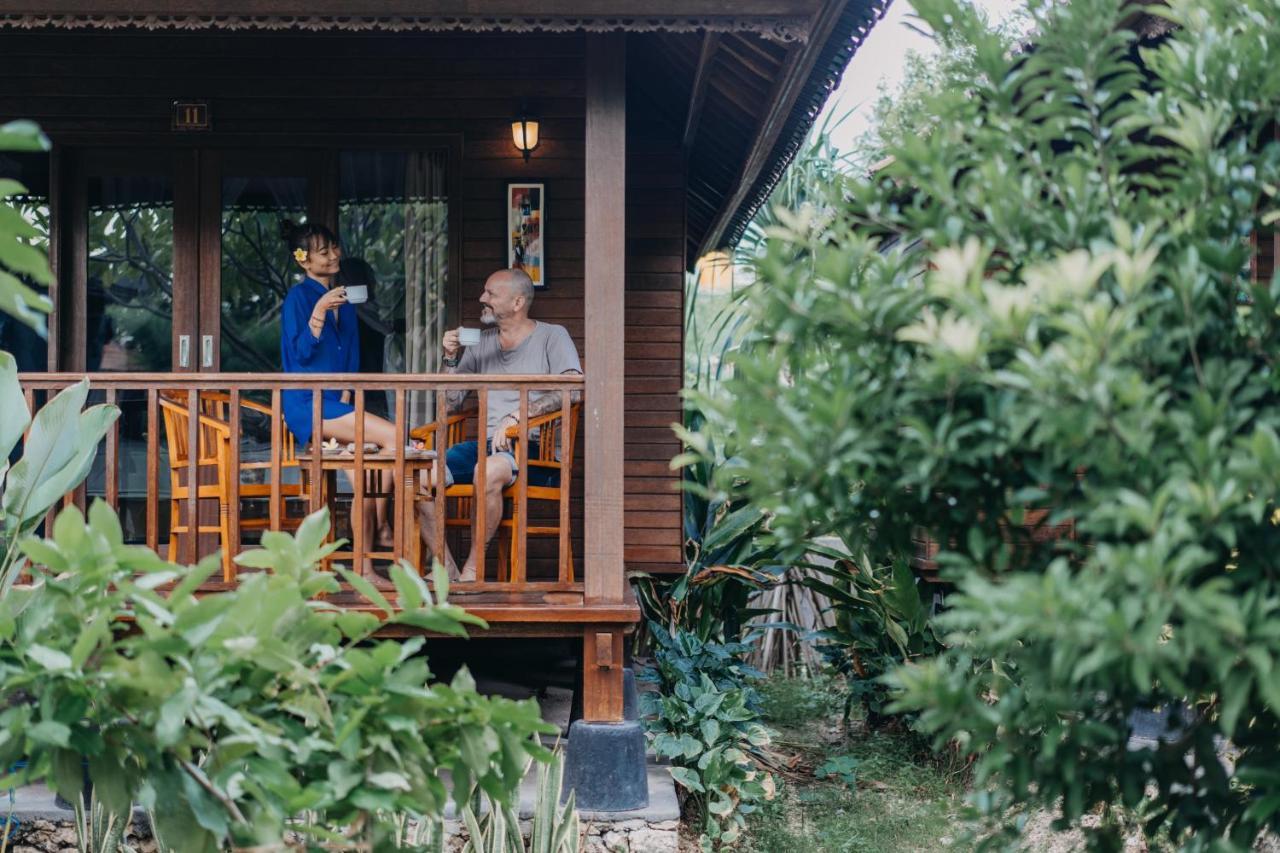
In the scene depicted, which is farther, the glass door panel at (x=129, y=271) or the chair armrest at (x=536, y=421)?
the glass door panel at (x=129, y=271)

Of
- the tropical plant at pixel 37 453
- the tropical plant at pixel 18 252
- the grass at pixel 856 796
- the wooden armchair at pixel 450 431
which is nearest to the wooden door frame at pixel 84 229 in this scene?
the wooden armchair at pixel 450 431

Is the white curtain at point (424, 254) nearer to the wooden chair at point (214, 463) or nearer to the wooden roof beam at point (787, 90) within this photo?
the wooden chair at point (214, 463)

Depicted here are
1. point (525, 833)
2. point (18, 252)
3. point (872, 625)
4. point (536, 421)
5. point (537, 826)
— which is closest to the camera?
point (18, 252)

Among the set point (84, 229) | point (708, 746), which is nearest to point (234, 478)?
point (708, 746)

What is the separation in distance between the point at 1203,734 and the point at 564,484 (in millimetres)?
2948

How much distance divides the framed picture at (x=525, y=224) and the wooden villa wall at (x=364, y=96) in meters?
0.04

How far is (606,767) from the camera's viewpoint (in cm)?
493

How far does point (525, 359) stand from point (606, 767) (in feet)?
6.31

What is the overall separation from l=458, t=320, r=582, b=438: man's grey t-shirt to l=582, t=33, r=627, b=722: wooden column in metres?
0.75

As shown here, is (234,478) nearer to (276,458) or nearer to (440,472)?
(276,458)

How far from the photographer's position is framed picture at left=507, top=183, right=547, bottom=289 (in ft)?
22.5

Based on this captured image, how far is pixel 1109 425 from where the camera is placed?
206 centimetres

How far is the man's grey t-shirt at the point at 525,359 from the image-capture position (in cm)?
589

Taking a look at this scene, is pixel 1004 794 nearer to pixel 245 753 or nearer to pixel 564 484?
pixel 245 753
